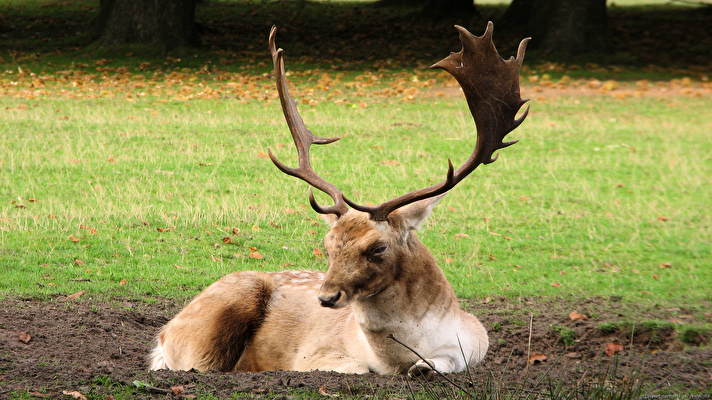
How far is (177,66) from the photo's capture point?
24062 mm

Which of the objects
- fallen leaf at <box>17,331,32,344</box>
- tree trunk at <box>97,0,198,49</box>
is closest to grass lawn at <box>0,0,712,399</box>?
tree trunk at <box>97,0,198,49</box>

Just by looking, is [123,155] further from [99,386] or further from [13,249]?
[99,386]

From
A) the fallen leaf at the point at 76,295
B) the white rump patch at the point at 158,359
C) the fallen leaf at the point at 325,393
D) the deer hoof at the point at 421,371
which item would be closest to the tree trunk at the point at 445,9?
the fallen leaf at the point at 76,295

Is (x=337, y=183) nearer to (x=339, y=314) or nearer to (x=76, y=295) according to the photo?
(x=76, y=295)

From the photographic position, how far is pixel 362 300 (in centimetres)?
607

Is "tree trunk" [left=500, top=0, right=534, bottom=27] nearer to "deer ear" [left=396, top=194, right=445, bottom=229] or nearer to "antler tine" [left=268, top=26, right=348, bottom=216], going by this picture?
"antler tine" [left=268, top=26, right=348, bottom=216]

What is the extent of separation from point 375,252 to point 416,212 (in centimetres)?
43

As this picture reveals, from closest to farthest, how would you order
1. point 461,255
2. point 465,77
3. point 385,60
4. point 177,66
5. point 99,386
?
1. point 99,386
2. point 465,77
3. point 461,255
4. point 177,66
5. point 385,60

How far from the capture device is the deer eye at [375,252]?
5930mm

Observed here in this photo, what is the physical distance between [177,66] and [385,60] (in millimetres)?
5686

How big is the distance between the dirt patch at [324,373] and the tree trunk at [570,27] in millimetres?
18936

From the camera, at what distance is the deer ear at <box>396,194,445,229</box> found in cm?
620

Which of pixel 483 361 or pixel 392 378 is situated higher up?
pixel 392 378

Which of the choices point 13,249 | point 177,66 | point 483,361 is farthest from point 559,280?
point 177,66
